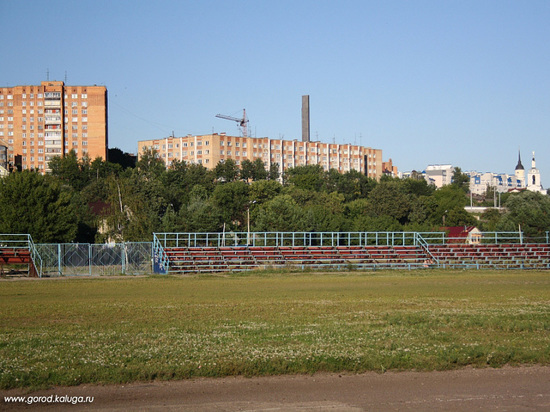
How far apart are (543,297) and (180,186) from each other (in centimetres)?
9759

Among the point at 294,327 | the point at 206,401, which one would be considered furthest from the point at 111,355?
the point at 294,327

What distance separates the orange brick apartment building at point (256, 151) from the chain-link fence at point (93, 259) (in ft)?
313

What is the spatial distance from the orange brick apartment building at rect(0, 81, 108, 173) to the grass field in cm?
13044

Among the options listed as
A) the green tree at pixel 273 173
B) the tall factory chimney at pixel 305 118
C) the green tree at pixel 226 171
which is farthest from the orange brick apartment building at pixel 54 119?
the tall factory chimney at pixel 305 118

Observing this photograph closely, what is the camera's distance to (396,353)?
1240cm

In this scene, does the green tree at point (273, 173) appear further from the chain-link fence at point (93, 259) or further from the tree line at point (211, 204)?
the chain-link fence at point (93, 259)

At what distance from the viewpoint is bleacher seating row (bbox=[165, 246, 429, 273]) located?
4859 centimetres

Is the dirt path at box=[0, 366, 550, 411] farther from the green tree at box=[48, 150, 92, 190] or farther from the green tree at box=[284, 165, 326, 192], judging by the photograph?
the green tree at box=[48, 150, 92, 190]

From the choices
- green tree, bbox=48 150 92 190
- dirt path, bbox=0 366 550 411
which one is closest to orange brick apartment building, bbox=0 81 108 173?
green tree, bbox=48 150 92 190

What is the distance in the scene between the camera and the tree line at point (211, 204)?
207ft

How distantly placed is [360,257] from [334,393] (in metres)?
42.6

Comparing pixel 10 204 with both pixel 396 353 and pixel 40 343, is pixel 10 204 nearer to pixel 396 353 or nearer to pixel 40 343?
pixel 40 343

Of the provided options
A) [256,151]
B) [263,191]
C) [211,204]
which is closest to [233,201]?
[263,191]

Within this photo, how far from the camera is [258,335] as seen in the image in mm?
14430
